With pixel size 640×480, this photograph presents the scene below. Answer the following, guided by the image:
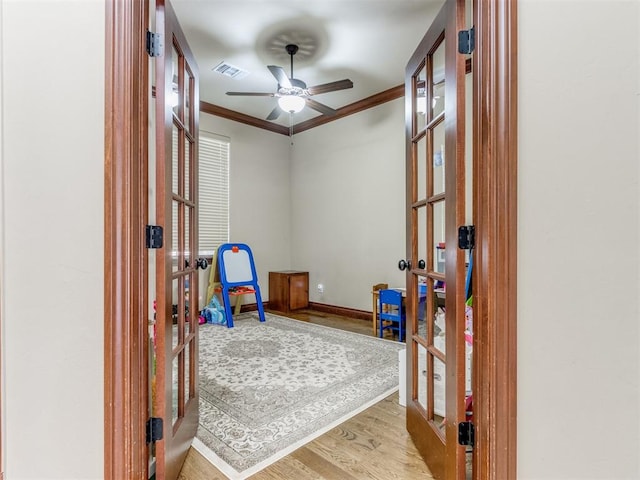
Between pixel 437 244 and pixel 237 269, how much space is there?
3.38m

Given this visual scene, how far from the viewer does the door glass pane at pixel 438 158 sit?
5.10 ft

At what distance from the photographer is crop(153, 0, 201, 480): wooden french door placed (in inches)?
50.6

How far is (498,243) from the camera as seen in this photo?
1.07 metres

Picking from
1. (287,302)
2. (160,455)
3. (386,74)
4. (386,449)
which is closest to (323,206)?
(287,302)

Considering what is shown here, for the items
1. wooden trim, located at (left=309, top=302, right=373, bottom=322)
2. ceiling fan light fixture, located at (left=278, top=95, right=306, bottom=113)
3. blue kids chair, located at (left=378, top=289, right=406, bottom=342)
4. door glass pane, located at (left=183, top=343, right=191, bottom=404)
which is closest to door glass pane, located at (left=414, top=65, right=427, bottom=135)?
door glass pane, located at (left=183, top=343, right=191, bottom=404)

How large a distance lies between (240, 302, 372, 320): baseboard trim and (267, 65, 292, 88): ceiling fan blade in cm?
291

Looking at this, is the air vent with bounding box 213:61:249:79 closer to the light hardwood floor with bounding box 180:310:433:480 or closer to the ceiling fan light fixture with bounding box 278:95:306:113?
the ceiling fan light fixture with bounding box 278:95:306:113

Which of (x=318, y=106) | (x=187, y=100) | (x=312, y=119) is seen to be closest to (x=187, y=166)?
(x=187, y=100)

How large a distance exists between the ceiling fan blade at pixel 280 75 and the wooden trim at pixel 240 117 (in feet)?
6.15

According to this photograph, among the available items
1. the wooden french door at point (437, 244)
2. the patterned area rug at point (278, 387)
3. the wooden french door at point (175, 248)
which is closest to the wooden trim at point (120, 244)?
the wooden french door at point (175, 248)

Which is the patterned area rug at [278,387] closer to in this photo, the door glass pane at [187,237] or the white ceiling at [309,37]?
the door glass pane at [187,237]
